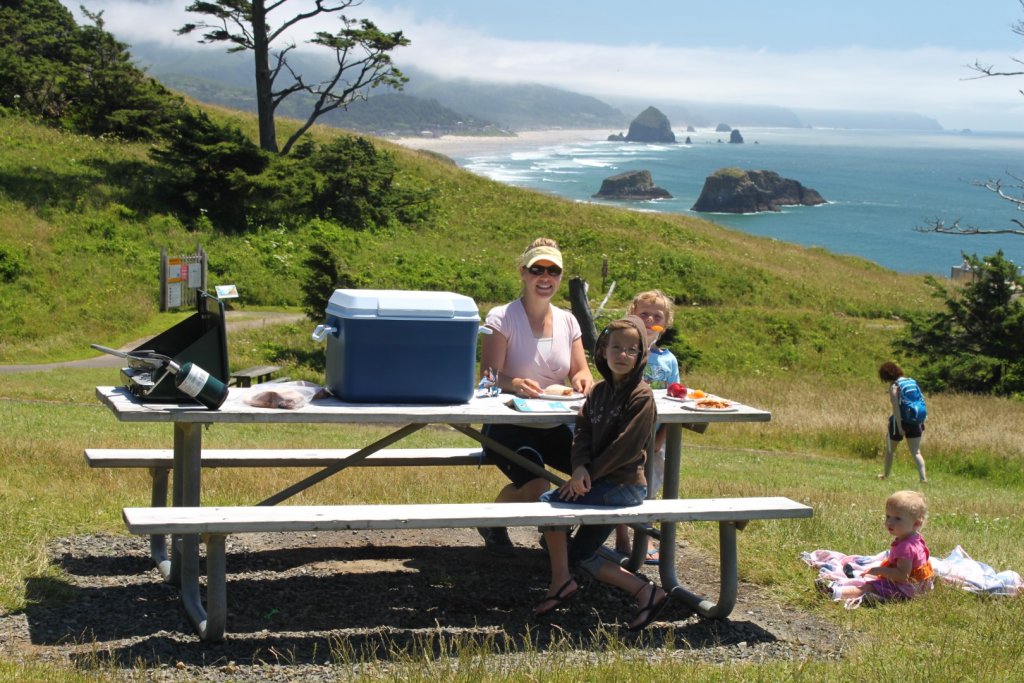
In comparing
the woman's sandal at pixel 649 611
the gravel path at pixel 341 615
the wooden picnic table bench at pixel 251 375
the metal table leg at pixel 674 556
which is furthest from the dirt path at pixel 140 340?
the woman's sandal at pixel 649 611

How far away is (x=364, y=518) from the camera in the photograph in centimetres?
520

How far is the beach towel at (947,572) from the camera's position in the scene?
6.47m

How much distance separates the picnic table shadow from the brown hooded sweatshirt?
75 cm

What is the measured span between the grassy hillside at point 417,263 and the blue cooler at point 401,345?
18.7 meters

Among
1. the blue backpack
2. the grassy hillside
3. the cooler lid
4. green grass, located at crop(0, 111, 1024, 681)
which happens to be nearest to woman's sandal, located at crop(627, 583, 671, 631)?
green grass, located at crop(0, 111, 1024, 681)

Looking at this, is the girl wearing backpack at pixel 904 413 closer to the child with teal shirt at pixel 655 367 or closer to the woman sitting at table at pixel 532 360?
the child with teal shirt at pixel 655 367

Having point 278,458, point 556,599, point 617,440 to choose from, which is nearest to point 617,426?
point 617,440

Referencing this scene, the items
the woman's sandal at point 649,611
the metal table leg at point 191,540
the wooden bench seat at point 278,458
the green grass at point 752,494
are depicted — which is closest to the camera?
the green grass at point 752,494

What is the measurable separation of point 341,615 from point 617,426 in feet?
5.51

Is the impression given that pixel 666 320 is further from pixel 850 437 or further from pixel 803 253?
pixel 803 253

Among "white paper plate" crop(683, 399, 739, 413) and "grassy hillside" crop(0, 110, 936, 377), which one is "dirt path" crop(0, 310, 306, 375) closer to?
"grassy hillside" crop(0, 110, 936, 377)

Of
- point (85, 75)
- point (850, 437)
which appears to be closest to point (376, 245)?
point (85, 75)

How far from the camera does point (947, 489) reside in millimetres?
13680

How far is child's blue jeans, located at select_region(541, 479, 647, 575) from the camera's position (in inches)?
222
